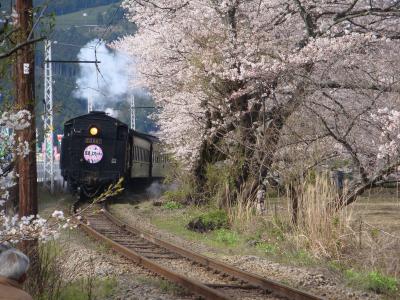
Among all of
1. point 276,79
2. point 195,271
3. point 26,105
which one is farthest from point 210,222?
point 26,105

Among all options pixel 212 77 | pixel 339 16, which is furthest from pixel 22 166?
pixel 212 77

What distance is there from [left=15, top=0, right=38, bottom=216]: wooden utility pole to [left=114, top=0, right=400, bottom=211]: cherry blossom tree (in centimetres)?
560

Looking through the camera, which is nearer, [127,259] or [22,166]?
[22,166]

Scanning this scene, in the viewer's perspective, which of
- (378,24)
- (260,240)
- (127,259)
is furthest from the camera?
(378,24)

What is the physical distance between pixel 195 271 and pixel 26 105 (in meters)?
4.26

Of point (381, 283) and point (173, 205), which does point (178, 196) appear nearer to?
point (173, 205)

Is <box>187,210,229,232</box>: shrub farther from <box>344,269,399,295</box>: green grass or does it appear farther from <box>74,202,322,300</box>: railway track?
<box>344,269,399,295</box>: green grass

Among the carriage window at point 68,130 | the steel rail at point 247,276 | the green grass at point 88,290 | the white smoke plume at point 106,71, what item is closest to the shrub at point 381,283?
the steel rail at point 247,276

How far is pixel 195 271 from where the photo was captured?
10633mm

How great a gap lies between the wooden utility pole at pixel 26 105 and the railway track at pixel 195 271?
32.1 inches

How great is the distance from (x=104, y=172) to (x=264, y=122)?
12387 millimetres

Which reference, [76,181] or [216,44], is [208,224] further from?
[76,181]

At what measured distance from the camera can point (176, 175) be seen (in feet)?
76.5

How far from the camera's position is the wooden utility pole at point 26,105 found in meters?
7.84
